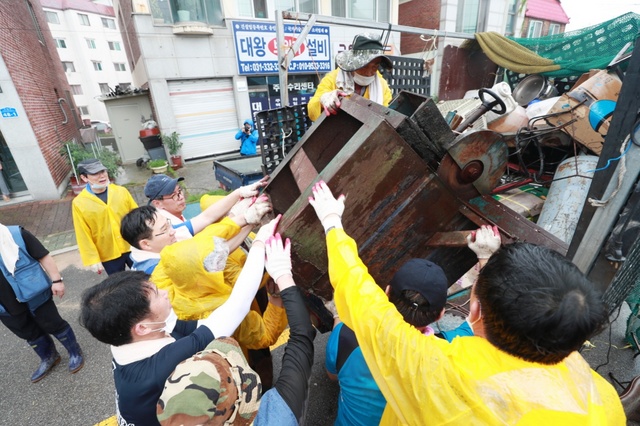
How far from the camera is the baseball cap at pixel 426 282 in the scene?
1337mm

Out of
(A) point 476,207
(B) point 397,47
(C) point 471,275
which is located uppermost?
(B) point 397,47

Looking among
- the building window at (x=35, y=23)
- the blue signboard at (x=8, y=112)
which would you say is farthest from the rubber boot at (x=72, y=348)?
the building window at (x=35, y=23)

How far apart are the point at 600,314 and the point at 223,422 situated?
3.88 ft

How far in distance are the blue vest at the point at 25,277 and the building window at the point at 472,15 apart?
51.5ft

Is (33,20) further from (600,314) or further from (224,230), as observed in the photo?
(600,314)

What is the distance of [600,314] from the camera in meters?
0.82

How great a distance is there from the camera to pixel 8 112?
7.01m

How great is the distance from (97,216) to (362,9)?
43.1 feet

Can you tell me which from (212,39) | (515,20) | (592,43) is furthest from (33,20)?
(515,20)

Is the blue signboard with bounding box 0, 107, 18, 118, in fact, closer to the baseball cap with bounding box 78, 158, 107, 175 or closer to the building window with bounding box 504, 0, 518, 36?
the baseball cap with bounding box 78, 158, 107, 175

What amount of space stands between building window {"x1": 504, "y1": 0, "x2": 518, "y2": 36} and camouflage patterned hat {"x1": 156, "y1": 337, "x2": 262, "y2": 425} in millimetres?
18366

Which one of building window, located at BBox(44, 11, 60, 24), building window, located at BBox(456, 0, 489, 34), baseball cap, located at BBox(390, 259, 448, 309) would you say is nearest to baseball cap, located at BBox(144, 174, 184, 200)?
baseball cap, located at BBox(390, 259, 448, 309)

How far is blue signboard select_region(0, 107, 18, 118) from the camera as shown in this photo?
22.8 ft

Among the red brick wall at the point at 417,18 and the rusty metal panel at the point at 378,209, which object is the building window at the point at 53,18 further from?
the rusty metal panel at the point at 378,209
